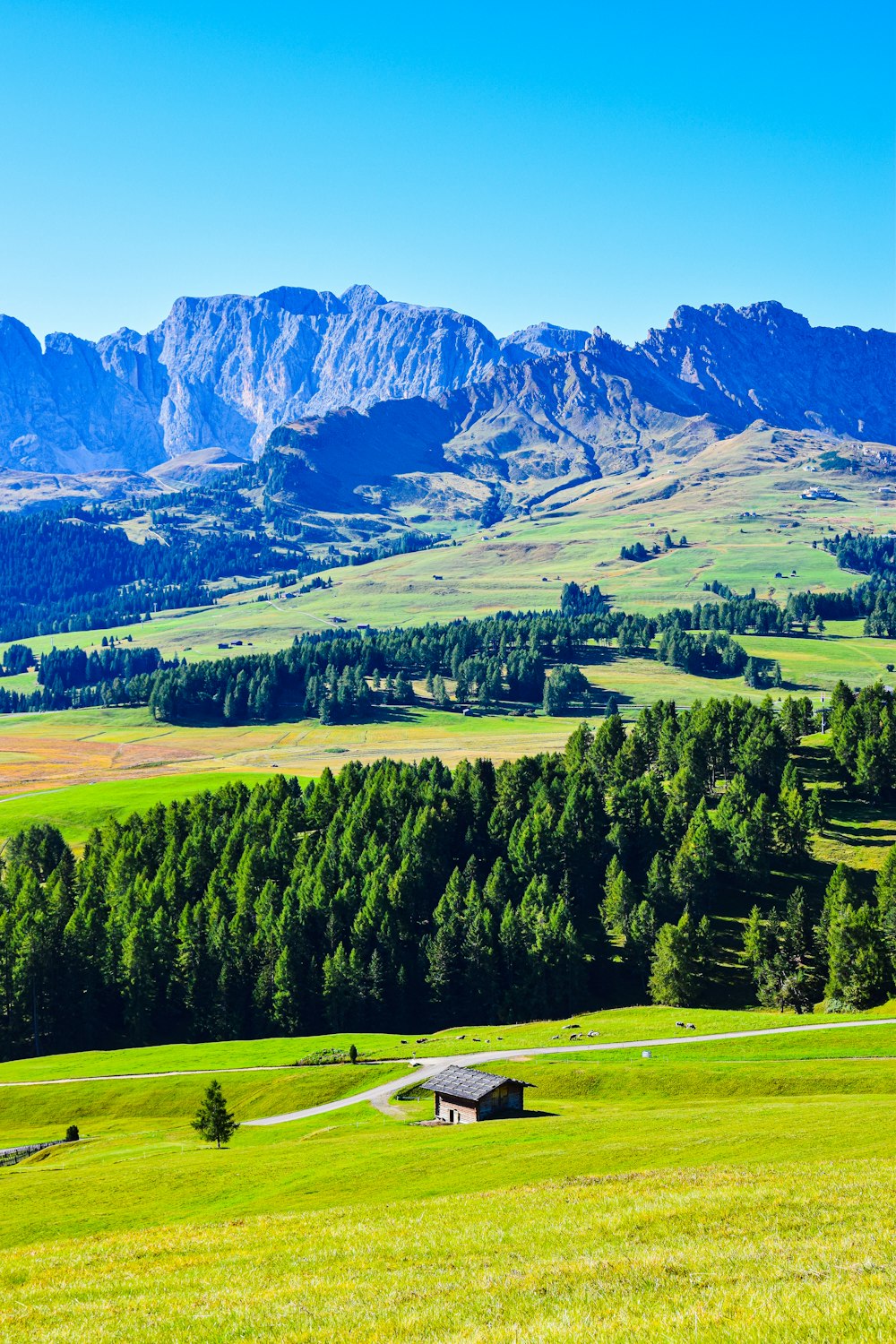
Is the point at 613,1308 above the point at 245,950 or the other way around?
above

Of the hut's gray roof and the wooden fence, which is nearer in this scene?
the hut's gray roof

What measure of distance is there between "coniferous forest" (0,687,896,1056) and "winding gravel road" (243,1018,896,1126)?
70.3 feet

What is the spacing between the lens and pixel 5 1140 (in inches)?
3514

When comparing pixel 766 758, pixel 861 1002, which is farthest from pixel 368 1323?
pixel 766 758

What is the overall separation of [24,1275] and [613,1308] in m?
25.8

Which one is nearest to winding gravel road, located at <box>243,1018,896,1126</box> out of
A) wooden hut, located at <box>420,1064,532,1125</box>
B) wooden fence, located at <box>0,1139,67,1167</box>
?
wooden hut, located at <box>420,1064,532,1125</box>

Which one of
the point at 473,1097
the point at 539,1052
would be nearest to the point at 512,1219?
the point at 473,1097

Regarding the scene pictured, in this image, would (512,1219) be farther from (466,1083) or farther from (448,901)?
(448,901)

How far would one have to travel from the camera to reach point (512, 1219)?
37.5 m

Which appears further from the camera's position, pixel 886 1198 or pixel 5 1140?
pixel 5 1140

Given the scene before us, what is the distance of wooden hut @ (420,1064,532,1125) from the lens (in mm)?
78062

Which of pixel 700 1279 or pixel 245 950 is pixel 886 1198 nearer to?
pixel 700 1279

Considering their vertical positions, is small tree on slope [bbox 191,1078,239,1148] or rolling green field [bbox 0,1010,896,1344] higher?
rolling green field [bbox 0,1010,896,1344]

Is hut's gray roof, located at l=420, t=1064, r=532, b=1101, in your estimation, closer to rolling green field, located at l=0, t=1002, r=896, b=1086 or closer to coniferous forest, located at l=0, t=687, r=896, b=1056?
rolling green field, located at l=0, t=1002, r=896, b=1086
